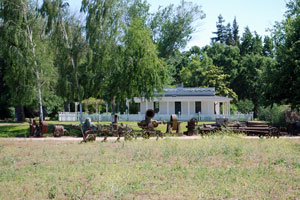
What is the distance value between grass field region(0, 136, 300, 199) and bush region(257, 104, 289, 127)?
18074 mm

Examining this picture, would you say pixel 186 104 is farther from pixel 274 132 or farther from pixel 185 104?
pixel 274 132

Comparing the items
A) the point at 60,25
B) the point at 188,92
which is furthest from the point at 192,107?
the point at 60,25

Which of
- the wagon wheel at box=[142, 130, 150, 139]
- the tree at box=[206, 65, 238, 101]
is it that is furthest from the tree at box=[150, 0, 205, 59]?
the wagon wheel at box=[142, 130, 150, 139]

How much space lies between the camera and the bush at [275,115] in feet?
105

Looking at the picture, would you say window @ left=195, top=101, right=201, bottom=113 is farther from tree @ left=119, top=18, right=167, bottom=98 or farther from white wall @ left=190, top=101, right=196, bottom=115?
tree @ left=119, top=18, right=167, bottom=98

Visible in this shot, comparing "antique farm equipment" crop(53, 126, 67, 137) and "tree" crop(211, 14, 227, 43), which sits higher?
"tree" crop(211, 14, 227, 43)

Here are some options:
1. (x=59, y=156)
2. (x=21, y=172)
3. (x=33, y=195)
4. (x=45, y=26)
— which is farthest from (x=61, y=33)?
(x=33, y=195)

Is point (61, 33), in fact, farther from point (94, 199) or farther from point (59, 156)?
point (94, 199)

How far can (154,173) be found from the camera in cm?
1009

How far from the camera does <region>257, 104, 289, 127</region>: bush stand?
31962mm

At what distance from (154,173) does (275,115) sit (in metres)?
28.6

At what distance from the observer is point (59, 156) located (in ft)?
43.5

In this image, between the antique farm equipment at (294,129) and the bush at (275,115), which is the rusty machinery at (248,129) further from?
the bush at (275,115)

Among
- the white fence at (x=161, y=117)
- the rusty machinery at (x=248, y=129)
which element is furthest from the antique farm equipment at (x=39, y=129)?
the white fence at (x=161, y=117)
